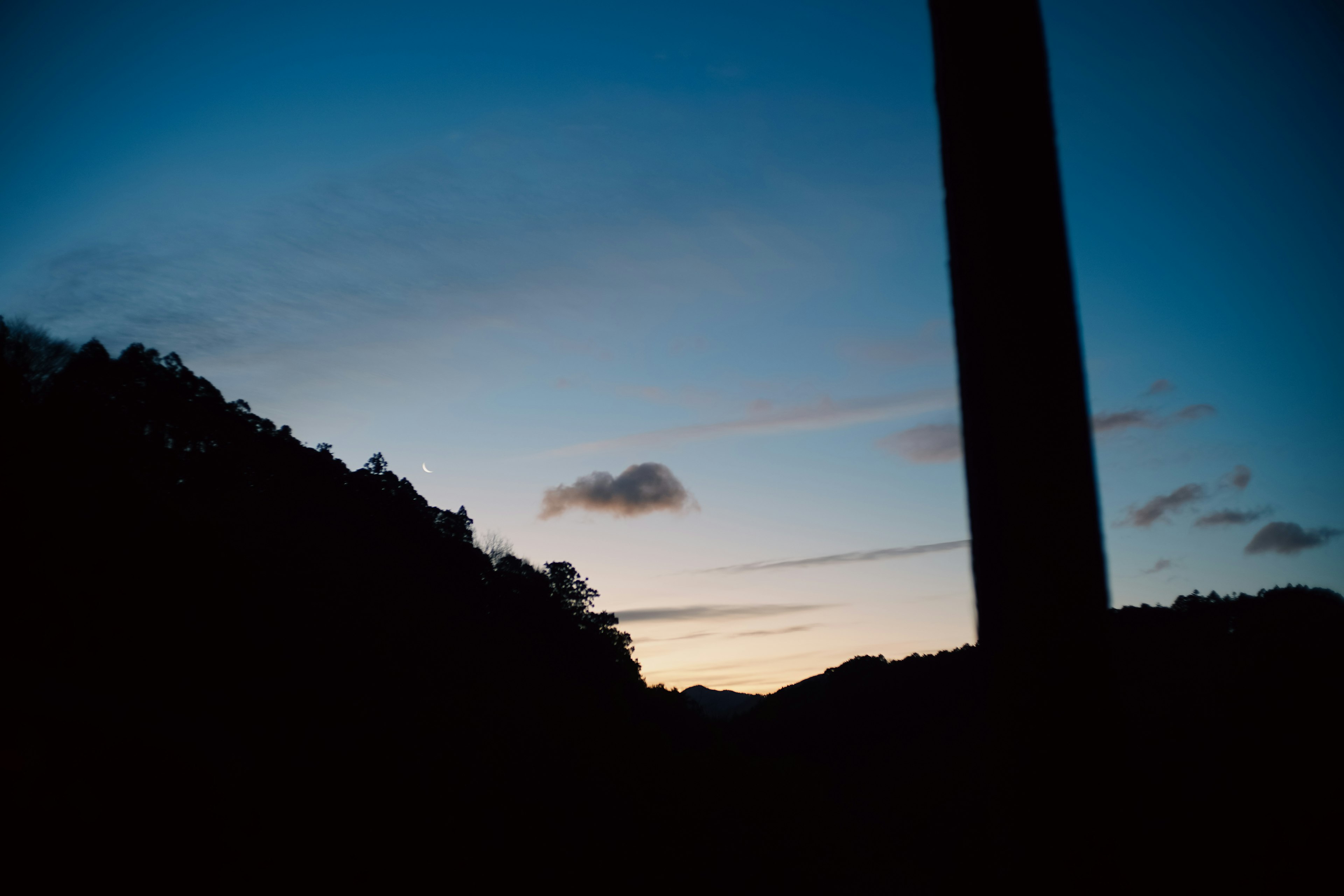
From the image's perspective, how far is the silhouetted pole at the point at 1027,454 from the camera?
1.21 m

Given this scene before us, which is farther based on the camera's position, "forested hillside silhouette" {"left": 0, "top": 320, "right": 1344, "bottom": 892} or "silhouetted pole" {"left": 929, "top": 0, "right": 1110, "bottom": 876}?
"forested hillside silhouette" {"left": 0, "top": 320, "right": 1344, "bottom": 892}

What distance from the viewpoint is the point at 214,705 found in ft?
56.7

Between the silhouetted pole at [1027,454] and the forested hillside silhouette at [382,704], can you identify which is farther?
the forested hillside silhouette at [382,704]

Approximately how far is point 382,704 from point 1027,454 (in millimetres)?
26171

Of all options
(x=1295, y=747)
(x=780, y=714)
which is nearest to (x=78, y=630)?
(x=1295, y=747)

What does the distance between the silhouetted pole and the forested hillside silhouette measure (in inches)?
2.7

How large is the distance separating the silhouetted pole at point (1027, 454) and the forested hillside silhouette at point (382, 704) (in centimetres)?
7

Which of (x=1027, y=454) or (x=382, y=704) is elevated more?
(x=1027, y=454)

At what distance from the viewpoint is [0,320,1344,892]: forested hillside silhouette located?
6.95 m

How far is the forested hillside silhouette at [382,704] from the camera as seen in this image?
6953 millimetres

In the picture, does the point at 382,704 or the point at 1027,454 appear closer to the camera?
the point at 1027,454

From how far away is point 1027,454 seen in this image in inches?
50.0

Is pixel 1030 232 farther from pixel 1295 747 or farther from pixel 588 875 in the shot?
pixel 1295 747

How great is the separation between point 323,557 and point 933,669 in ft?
214
